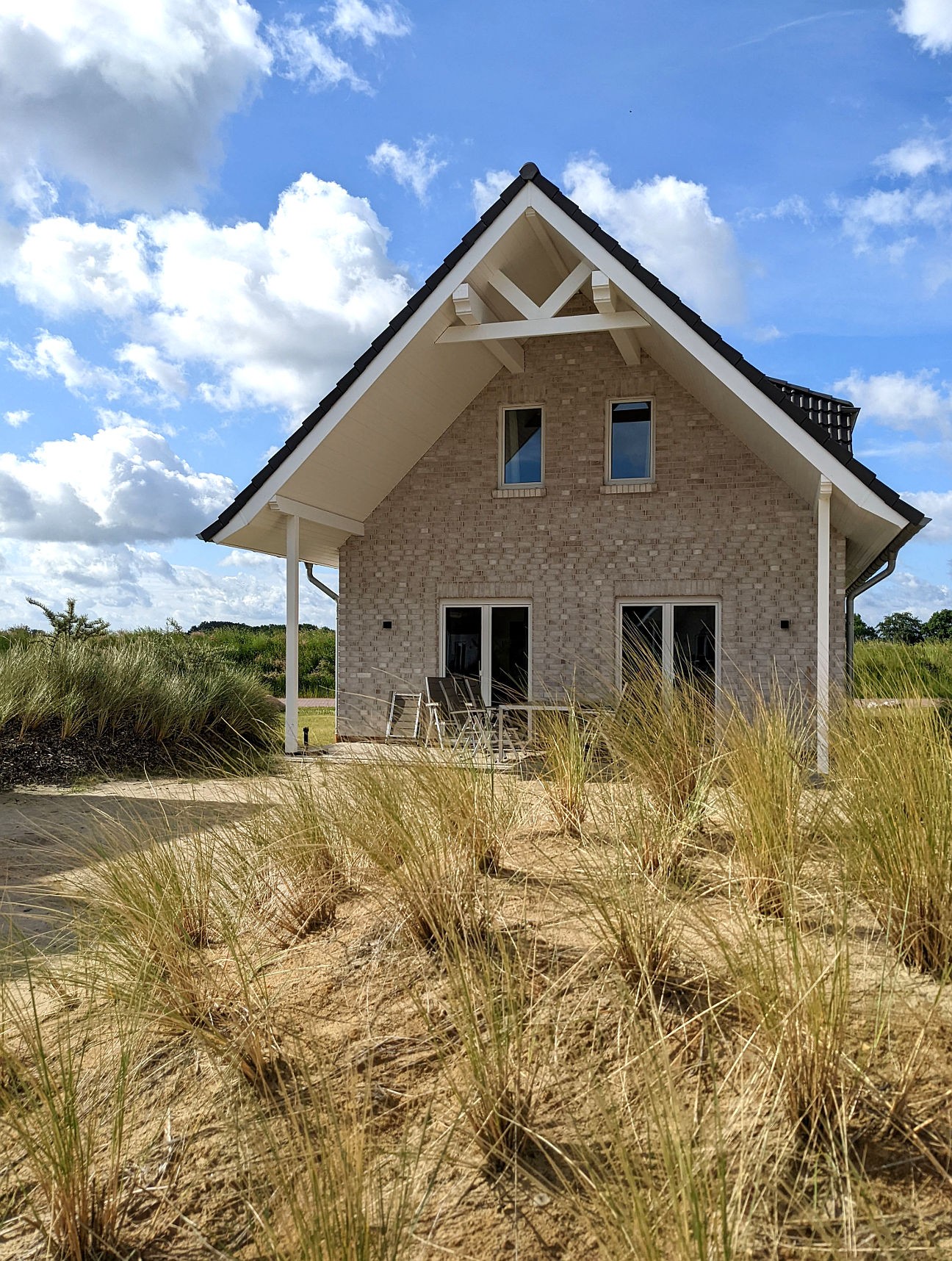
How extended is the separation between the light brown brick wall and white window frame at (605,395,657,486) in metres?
0.06

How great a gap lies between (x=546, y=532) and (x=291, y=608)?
342 centimetres

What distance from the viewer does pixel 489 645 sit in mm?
11617

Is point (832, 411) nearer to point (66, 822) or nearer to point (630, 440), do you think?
point (630, 440)

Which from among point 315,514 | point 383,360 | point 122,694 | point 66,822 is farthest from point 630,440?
point 66,822

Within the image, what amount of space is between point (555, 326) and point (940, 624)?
30.5m

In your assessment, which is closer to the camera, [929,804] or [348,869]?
[929,804]

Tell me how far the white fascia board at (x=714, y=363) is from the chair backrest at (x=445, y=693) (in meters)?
4.20

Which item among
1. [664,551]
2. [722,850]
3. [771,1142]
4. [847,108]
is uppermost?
[847,108]

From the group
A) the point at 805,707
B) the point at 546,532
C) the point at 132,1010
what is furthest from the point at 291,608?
the point at 132,1010

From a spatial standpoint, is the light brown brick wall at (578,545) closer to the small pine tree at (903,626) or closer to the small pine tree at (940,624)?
the small pine tree at (903,626)

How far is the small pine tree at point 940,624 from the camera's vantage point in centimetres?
3362

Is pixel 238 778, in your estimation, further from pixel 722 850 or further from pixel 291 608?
pixel 291 608

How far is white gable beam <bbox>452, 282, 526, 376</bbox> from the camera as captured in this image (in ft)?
30.0

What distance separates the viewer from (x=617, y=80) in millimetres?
7207
